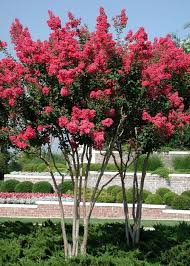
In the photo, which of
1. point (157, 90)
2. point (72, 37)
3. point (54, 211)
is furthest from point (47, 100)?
point (54, 211)

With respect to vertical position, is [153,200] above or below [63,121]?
below

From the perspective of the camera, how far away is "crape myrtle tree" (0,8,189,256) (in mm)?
7727

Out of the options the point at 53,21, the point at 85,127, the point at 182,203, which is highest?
the point at 53,21

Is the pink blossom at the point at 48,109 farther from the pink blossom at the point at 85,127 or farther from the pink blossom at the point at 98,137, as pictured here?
the pink blossom at the point at 98,137

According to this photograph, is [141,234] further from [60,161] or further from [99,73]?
[60,161]

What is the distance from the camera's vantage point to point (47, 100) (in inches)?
312

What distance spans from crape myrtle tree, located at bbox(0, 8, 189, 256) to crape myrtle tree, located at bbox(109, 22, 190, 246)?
2cm

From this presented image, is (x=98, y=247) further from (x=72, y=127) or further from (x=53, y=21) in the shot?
(x=53, y=21)

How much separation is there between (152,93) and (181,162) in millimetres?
17074

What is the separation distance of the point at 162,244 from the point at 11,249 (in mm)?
2784

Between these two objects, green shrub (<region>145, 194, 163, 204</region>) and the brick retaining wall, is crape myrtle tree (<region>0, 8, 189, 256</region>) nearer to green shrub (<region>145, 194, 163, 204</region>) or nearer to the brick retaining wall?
the brick retaining wall

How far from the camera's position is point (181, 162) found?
25.0 m

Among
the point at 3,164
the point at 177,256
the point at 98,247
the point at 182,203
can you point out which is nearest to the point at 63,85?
the point at 98,247

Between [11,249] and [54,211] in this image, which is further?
[54,211]
